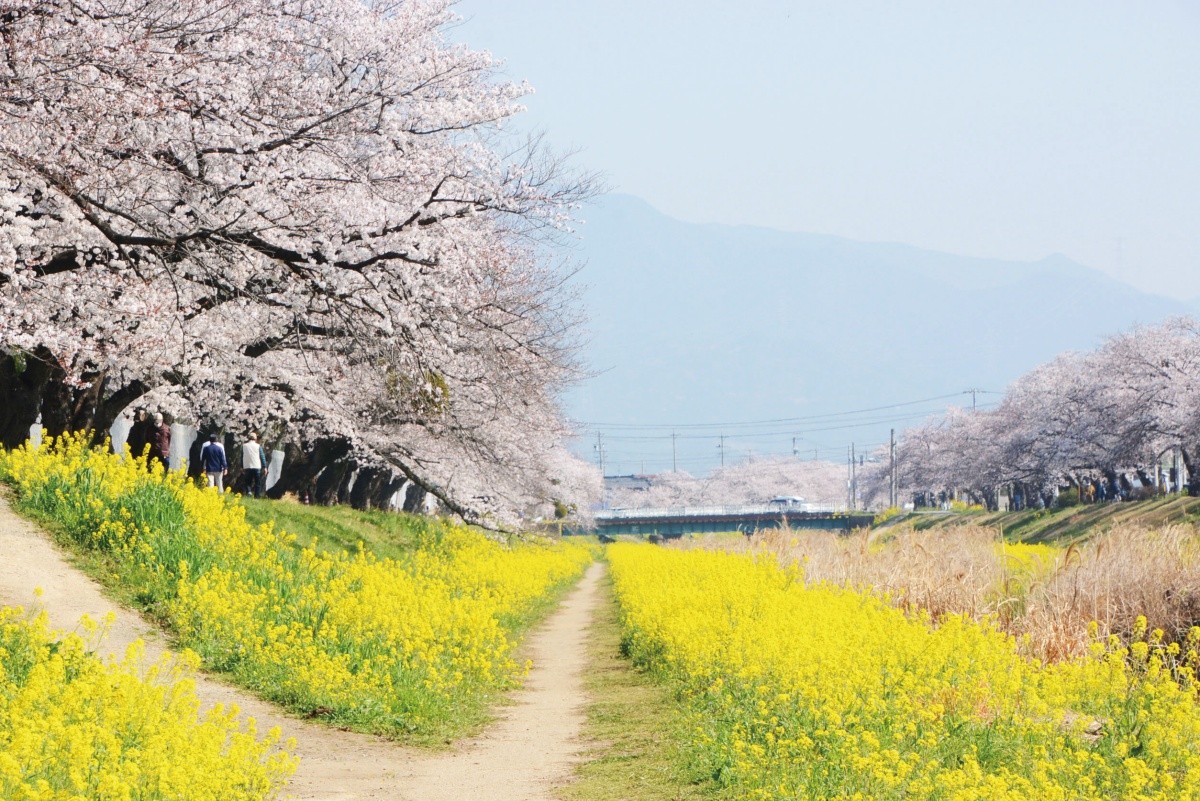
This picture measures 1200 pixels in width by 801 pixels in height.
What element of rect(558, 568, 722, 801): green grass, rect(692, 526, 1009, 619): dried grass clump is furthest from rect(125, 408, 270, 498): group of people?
rect(558, 568, 722, 801): green grass

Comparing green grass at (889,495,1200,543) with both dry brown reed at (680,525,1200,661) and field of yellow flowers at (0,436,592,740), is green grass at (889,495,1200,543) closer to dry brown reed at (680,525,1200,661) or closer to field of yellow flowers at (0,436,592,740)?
dry brown reed at (680,525,1200,661)

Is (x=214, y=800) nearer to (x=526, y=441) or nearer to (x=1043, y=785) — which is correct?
(x=1043, y=785)

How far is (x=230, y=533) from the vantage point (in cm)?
1673

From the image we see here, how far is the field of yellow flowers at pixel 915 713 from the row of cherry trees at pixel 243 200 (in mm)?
7192

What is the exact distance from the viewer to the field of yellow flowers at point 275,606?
460 inches

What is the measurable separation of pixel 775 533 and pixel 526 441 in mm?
13241

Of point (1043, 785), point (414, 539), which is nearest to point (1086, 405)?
point (414, 539)

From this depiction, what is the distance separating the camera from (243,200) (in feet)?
53.8

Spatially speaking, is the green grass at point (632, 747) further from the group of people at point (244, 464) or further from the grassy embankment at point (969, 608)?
the group of people at point (244, 464)

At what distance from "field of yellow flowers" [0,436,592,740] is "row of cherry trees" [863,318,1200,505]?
42.7 meters

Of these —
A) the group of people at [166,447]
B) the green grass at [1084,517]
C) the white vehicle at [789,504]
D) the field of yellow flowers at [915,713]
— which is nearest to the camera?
the field of yellow flowers at [915,713]

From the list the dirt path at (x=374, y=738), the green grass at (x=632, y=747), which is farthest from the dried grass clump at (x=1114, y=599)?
the dirt path at (x=374, y=738)

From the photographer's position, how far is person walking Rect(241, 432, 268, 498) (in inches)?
1099

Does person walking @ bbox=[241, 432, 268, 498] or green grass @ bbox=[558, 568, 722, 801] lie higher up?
person walking @ bbox=[241, 432, 268, 498]
